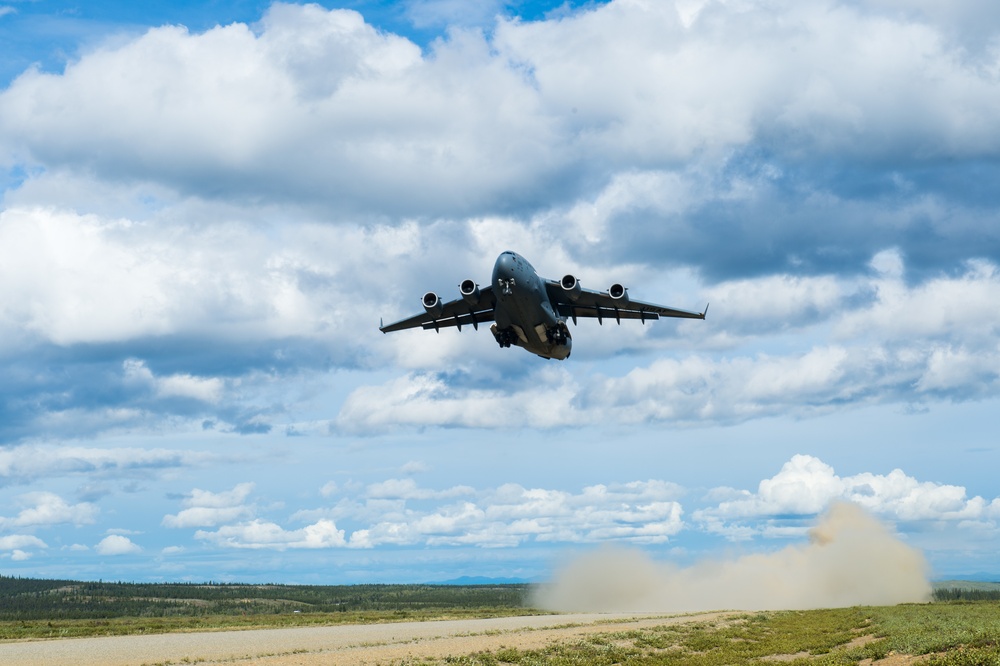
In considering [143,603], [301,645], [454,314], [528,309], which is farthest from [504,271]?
[143,603]

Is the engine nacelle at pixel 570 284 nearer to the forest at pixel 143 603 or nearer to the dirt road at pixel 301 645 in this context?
the dirt road at pixel 301 645

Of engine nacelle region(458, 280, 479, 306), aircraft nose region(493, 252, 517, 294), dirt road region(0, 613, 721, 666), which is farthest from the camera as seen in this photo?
engine nacelle region(458, 280, 479, 306)

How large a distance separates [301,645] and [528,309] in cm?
1881

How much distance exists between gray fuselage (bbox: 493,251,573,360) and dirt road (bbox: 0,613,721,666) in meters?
14.9

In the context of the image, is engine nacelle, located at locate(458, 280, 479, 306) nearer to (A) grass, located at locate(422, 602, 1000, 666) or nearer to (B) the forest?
(A) grass, located at locate(422, 602, 1000, 666)

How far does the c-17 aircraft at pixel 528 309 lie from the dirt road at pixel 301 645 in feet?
49.5

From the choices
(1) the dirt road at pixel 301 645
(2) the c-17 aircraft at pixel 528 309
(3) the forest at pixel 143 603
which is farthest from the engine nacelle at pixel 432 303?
(3) the forest at pixel 143 603

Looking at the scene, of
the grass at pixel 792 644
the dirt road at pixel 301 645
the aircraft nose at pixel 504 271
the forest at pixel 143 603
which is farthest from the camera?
the forest at pixel 143 603

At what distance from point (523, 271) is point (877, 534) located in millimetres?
65715

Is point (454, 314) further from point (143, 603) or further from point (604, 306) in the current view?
point (143, 603)

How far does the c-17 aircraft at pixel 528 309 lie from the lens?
46344mm

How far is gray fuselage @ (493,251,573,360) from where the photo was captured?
4556cm

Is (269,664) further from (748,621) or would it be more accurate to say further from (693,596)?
(693,596)

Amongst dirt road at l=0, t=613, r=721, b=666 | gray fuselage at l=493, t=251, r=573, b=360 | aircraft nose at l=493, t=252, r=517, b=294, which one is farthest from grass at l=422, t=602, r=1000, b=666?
aircraft nose at l=493, t=252, r=517, b=294
